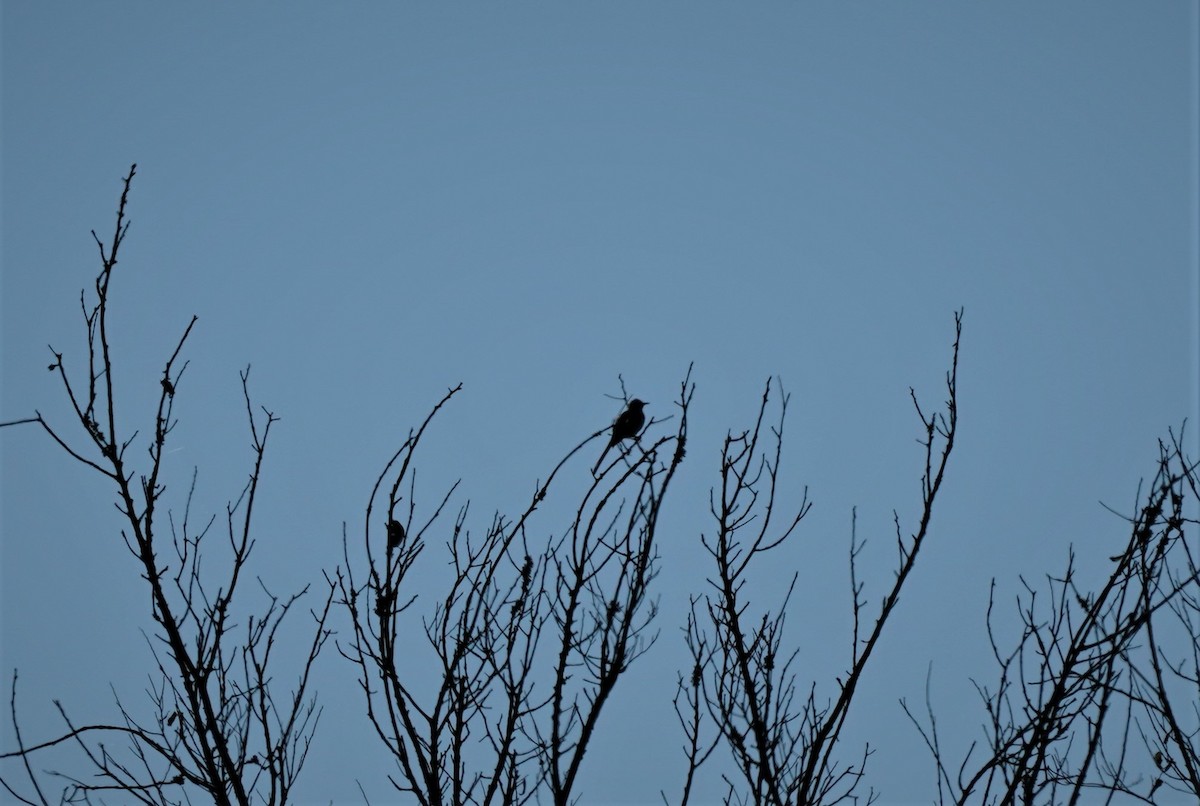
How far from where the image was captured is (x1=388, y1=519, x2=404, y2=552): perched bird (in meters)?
3.66

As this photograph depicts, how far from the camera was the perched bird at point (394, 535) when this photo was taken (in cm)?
366

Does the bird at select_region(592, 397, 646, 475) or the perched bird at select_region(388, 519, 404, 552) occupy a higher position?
the bird at select_region(592, 397, 646, 475)

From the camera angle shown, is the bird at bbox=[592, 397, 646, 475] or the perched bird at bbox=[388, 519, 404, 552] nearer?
the perched bird at bbox=[388, 519, 404, 552]

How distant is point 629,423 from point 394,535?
3.75 ft

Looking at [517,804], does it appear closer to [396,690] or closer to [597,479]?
[396,690]

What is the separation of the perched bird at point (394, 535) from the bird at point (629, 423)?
950mm

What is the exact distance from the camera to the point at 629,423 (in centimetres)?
412

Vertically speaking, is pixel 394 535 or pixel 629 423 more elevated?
pixel 629 423

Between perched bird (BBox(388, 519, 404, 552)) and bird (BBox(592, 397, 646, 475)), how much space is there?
3.12ft

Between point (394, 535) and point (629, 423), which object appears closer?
point (394, 535)

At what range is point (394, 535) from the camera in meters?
3.70

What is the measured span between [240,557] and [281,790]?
1.00m

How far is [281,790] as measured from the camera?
3830mm

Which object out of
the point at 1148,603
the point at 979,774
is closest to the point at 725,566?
the point at 979,774
